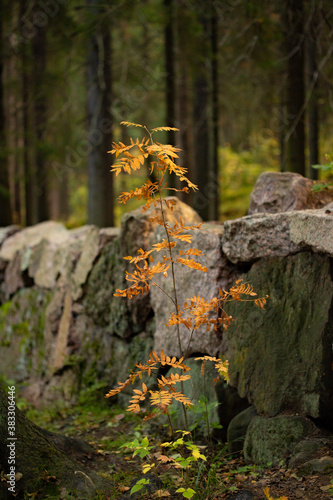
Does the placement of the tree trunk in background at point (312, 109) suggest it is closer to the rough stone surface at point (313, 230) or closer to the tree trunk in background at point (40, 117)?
the rough stone surface at point (313, 230)

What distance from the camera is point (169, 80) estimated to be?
26.0 ft

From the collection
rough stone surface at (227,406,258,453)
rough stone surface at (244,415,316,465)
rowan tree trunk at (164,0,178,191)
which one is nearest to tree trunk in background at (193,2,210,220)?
rowan tree trunk at (164,0,178,191)

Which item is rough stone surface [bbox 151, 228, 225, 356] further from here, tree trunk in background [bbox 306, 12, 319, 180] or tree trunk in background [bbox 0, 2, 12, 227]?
tree trunk in background [bbox 0, 2, 12, 227]

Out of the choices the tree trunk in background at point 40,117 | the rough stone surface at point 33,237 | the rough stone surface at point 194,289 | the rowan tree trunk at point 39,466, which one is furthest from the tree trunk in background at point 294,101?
the tree trunk in background at point 40,117

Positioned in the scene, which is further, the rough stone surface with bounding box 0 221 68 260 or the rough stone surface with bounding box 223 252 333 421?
the rough stone surface with bounding box 0 221 68 260

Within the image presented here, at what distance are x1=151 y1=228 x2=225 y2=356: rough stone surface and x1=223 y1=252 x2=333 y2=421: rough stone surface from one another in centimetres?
31

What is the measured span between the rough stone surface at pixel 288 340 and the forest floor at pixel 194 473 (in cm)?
38

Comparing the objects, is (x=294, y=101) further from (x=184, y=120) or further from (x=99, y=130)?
(x=184, y=120)

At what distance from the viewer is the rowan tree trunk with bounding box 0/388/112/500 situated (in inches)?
103

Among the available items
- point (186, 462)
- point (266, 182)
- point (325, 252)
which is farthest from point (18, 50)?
point (186, 462)

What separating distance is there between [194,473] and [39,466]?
2.92 ft

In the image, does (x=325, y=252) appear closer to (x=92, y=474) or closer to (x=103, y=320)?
A: (x=92, y=474)

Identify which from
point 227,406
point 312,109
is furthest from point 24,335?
point 312,109

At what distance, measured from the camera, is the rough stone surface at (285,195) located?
12.5ft
